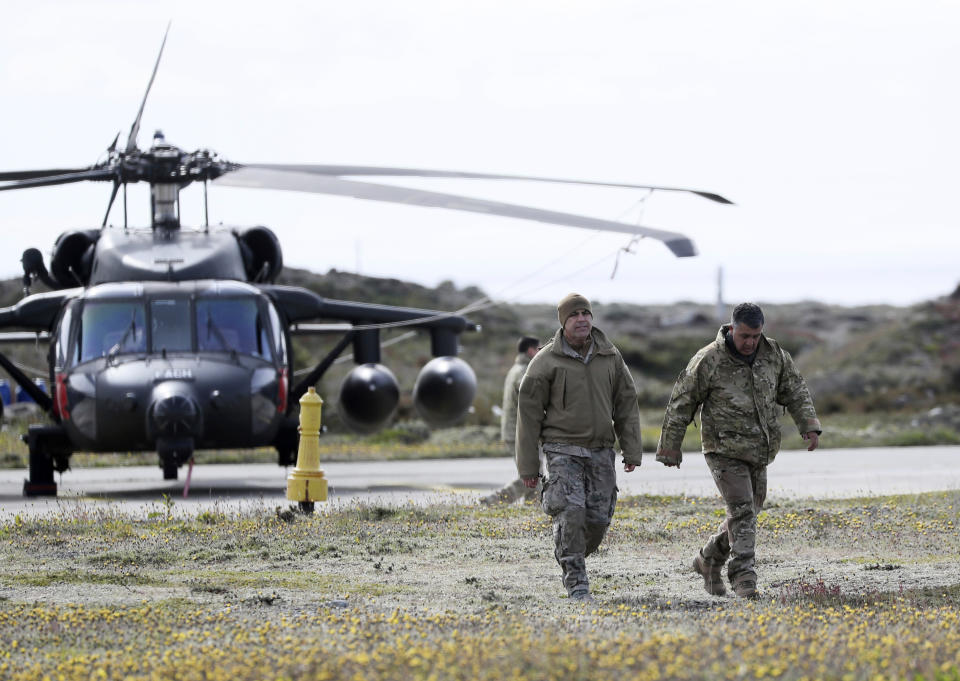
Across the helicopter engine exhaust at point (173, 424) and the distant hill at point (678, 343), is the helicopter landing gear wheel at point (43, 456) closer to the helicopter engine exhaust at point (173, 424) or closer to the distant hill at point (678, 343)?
the helicopter engine exhaust at point (173, 424)

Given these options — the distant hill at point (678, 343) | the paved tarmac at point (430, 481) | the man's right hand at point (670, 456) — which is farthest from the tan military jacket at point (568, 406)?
the distant hill at point (678, 343)

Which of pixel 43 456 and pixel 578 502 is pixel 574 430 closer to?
pixel 578 502

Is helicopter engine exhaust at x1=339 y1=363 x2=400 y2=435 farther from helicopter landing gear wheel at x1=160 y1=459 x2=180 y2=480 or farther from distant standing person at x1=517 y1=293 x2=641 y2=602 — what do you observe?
distant standing person at x1=517 y1=293 x2=641 y2=602

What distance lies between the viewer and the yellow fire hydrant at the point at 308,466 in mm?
11617

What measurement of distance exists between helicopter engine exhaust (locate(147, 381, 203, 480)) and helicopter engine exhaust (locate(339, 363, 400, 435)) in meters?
3.51

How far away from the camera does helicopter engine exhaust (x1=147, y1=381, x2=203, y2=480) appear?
13570 mm

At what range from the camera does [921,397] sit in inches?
1587

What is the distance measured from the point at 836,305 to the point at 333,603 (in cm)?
7821

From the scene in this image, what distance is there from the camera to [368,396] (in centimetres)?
1706

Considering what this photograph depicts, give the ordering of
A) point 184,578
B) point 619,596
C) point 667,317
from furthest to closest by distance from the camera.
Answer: point 667,317 → point 184,578 → point 619,596

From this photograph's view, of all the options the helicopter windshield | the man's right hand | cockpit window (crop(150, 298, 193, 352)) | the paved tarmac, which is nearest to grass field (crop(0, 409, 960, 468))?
the paved tarmac

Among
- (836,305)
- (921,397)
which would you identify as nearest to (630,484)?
(921,397)

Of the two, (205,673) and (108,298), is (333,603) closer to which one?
(205,673)

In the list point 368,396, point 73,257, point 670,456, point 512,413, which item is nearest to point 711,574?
point 670,456
